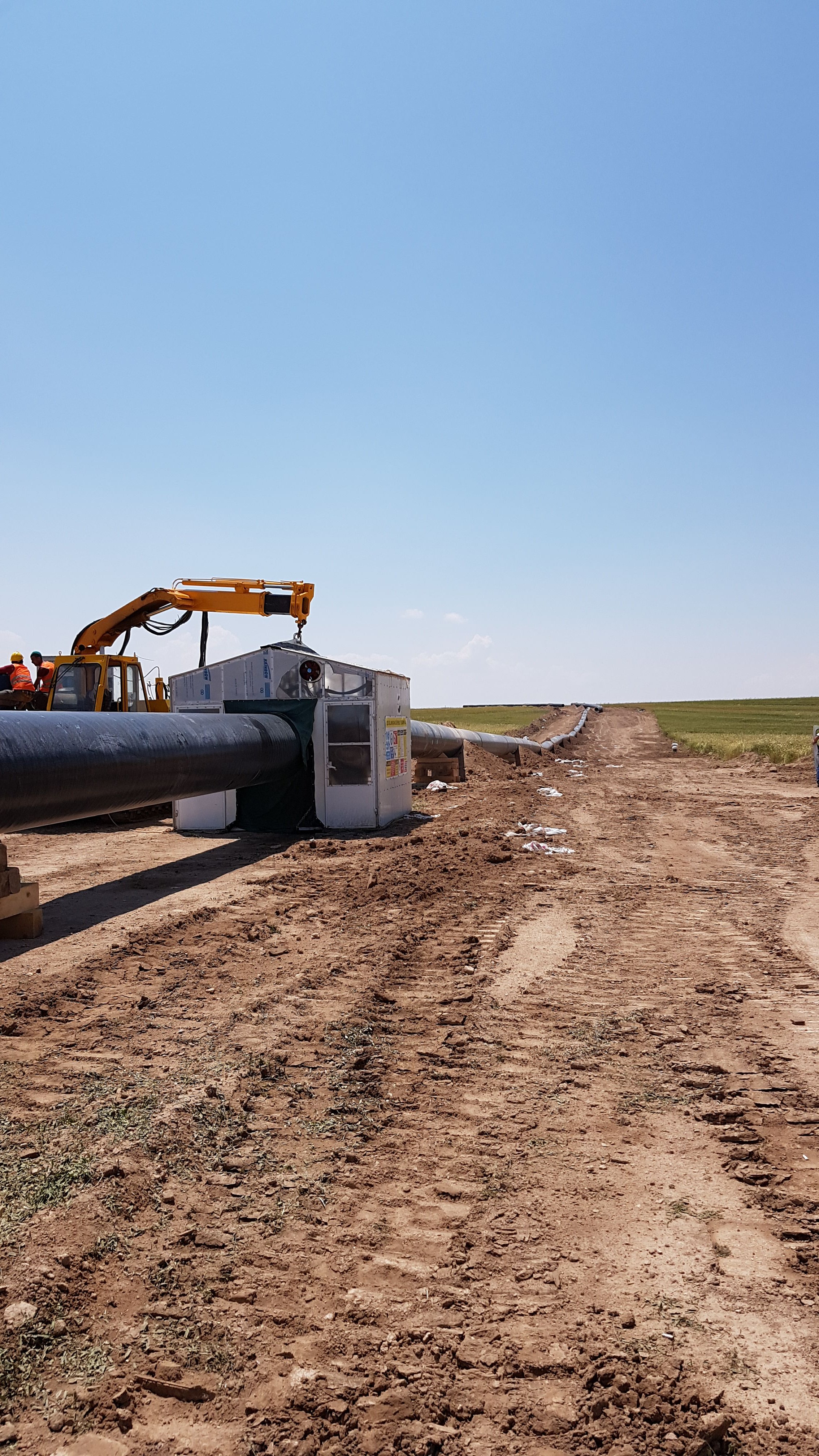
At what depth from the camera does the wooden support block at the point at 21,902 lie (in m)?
8.12

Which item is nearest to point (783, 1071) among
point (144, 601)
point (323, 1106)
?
point (323, 1106)

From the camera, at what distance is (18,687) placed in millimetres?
17703

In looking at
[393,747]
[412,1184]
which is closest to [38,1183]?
[412,1184]

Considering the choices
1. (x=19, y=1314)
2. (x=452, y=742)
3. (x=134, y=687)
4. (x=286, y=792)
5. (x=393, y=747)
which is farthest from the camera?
(x=452, y=742)

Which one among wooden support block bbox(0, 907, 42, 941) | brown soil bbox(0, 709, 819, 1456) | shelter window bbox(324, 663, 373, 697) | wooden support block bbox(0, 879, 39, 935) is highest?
shelter window bbox(324, 663, 373, 697)

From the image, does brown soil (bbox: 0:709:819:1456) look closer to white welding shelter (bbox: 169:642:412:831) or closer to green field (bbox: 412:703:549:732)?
white welding shelter (bbox: 169:642:412:831)

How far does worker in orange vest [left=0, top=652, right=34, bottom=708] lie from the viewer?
17109mm

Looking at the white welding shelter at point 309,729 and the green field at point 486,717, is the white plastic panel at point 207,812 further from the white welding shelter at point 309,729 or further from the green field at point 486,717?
the green field at point 486,717

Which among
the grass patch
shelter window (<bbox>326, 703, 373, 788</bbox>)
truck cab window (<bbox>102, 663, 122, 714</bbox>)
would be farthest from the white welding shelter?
the grass patch

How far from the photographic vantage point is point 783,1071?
204 inches

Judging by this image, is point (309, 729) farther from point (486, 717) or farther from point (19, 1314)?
point (486, 717)

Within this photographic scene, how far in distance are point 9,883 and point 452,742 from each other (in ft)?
47.8

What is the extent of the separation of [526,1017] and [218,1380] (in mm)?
3464

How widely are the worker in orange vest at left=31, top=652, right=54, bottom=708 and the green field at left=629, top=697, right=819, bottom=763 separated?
67.3 feet
